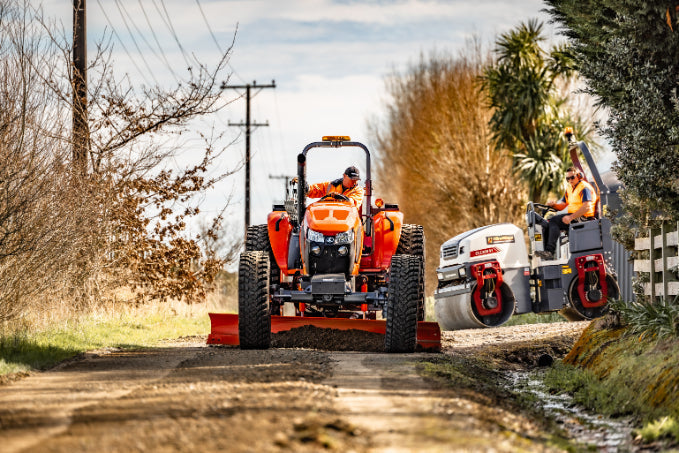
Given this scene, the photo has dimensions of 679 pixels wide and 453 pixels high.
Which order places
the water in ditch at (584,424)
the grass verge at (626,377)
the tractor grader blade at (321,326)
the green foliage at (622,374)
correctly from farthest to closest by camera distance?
the tractor grader blade at (321,326)
the green foliage at (622,374)
the grass verge at (626,377)
the water in ditch at (584,424)

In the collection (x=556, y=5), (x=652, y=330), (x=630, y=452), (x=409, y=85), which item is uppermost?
(x=409, y=85)

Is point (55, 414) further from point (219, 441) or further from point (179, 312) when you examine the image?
point (179, 312)

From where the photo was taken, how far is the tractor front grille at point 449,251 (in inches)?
658

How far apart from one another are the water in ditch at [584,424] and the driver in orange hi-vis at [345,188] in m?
3.32

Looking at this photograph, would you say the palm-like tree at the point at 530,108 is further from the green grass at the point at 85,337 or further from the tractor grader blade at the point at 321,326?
the tractor grader blade at the point at 321,326

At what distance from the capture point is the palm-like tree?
101 ft

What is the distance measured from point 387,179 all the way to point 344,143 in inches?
1432

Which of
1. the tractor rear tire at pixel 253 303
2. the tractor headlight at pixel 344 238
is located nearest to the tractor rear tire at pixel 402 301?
the tractor headlight at pixel 344 238

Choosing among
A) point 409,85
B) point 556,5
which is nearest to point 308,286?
point 556,5

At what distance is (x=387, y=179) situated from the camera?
48.6 m

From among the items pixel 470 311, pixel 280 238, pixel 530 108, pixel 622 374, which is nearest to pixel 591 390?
pixel 622 374

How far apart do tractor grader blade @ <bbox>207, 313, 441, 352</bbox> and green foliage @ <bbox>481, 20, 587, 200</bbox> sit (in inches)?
757

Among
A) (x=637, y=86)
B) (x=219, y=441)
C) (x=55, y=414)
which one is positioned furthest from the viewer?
(x=637, y=86)

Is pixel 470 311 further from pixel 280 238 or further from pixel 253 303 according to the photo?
pixel 253 303
